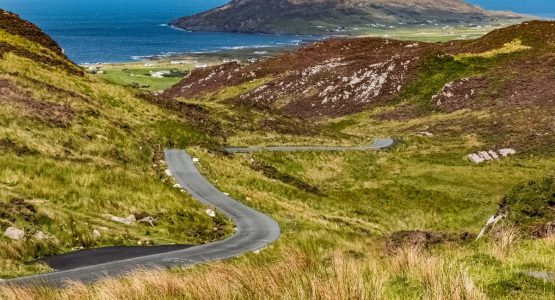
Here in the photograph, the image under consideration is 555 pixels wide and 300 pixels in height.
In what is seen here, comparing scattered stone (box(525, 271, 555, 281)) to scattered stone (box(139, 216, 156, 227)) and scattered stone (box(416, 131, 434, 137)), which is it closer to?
scattered stone (box(139, 216, 156, 227))

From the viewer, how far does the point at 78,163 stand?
105 ft

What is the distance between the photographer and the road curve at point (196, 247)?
51.9ft

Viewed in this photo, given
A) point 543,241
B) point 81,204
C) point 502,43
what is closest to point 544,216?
point 543,241

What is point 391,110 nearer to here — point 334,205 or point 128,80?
point 334,205

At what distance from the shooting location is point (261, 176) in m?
44.9

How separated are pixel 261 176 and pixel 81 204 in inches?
841

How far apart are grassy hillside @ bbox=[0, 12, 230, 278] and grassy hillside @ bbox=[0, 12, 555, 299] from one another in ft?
1.10

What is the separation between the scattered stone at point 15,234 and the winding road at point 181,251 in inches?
48.9

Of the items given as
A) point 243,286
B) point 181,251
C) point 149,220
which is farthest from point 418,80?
point 243,286

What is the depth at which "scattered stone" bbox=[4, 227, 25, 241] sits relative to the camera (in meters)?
18.0

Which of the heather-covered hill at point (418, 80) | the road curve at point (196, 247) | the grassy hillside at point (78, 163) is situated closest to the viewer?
the road curve at point (196, 247)

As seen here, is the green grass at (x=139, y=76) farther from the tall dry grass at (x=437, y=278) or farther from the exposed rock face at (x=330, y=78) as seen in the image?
the tall dry grass at (x=437, y=278)

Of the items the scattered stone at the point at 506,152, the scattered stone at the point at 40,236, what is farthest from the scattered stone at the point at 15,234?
the scattered stone at the point at 506,152

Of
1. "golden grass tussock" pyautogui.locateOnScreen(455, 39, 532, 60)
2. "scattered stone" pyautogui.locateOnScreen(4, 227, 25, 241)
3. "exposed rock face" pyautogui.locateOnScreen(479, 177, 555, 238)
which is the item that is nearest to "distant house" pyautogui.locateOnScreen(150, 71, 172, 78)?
"golden grass tussock" pyautogui.locateOnScreen(455, 39, 532, 60)
